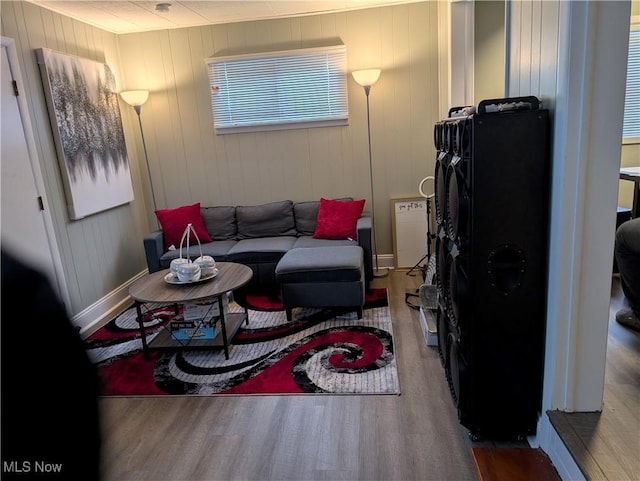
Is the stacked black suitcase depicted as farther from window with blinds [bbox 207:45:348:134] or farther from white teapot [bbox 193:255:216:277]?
window with blinds [bbox 207:45:348:134]

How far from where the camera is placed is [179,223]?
4234mm

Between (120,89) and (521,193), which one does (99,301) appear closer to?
(120,89)

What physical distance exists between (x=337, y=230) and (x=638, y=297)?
94.7 inches

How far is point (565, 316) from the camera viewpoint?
1.66m

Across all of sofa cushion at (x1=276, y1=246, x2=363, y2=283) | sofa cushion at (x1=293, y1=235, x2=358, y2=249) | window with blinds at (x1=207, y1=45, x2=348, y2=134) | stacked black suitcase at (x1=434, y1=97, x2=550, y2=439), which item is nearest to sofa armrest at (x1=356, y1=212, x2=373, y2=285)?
sofa cushion at (x1=293, y1=235, x2=358, y2=249)

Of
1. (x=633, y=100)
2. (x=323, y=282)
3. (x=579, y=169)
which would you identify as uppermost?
(x=633, y=100)

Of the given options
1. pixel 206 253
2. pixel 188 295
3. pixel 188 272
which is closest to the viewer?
pixel 188 295

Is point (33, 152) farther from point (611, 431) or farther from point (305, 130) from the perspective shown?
point (611, 431)

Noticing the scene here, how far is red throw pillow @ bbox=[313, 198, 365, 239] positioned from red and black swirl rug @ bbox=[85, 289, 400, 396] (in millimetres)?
817

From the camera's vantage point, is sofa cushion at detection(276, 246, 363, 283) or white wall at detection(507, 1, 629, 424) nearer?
white wall at detection(507, 1, 629, 424)

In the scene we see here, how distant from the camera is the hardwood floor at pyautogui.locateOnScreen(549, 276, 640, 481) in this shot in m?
1.48

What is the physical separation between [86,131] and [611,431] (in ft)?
13.3

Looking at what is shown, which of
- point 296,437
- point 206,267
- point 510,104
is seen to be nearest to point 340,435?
point 296,437

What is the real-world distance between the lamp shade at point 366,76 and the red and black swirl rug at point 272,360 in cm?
199
